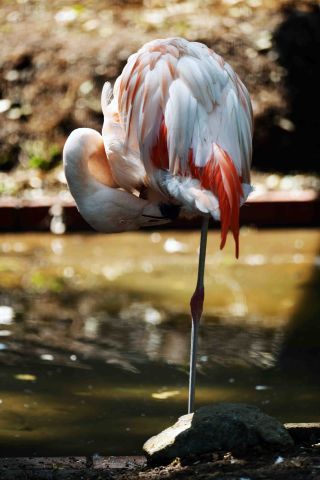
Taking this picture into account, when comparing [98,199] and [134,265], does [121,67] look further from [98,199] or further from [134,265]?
[98,199]

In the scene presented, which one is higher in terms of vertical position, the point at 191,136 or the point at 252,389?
the point at 191,136

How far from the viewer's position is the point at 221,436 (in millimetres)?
3529

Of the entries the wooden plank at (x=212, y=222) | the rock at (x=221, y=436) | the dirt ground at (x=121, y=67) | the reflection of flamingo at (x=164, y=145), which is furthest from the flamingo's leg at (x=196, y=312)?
the dirt ground at (x=121, y=67)

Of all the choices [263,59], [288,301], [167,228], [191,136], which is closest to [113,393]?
[191,136]

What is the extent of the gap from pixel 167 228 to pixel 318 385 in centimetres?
328

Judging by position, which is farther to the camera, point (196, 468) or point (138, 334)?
point (138, 334)

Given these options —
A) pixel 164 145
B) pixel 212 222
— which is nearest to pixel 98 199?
pixel 164 145

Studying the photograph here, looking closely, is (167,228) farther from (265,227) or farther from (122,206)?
(122,206)

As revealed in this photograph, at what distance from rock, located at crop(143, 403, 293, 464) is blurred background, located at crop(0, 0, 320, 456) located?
44 centimetres

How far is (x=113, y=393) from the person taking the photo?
4574mm

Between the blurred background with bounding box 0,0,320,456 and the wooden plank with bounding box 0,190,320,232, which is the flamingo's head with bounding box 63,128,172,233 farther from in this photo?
the wooden plank with bounding box 0,190,320,232

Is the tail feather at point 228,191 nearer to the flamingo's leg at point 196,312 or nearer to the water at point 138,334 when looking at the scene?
the flamingo's leg at point 196,312

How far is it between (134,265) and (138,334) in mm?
1439

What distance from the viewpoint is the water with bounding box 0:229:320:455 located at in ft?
14.2
